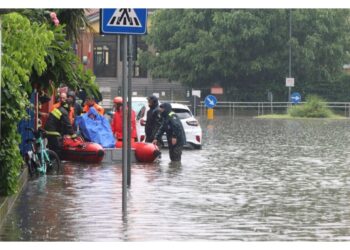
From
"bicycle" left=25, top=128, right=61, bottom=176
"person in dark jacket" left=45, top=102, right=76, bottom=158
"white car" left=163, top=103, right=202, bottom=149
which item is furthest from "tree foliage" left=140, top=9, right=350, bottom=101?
"bicycle" left=25, top=128, right=61, bottom=176

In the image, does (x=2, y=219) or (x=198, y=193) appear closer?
(x=2, y=219)

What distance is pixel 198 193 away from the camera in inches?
662

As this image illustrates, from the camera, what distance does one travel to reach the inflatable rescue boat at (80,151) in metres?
23.2

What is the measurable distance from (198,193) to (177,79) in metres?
63.5

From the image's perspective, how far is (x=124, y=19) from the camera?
13.6 m

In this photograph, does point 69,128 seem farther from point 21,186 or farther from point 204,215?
point 204,215

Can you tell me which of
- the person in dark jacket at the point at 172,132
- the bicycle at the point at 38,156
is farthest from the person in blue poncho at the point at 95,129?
the bicycle at the point at 38,156

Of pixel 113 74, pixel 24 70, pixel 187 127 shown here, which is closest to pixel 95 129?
pixel 187 127

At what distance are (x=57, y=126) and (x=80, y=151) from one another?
137 cm

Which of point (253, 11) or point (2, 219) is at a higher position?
point (253, 11)

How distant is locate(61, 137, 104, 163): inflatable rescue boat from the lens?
76.2 feet

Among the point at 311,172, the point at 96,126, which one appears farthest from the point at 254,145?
the point at 311,172

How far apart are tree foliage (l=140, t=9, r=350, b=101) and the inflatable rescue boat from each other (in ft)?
173
